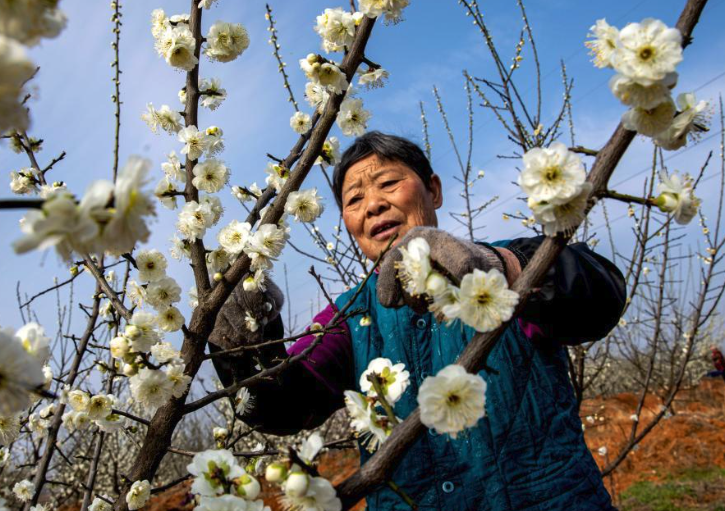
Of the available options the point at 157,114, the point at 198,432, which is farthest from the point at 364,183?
the point at 198,432

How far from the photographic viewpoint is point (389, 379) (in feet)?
3.56

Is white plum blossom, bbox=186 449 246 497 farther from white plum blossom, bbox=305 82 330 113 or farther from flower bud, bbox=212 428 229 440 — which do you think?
flower bud, bbox=212 428 229 440

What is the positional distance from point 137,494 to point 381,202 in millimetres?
1370

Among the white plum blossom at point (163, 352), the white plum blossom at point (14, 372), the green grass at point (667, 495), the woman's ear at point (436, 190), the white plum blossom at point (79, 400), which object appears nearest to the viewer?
the white plum blossom at point (14, 372)

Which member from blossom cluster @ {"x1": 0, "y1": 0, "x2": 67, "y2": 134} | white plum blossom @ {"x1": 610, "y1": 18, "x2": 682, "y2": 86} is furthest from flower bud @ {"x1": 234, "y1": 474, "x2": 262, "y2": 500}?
white plum blossom @ {"x1": 610, "y1": 18, "x2": 682, "y2": 86}

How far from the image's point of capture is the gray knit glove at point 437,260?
1074 millimetres

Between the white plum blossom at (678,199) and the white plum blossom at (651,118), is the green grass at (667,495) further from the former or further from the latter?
the white plum blossom at (651,118)

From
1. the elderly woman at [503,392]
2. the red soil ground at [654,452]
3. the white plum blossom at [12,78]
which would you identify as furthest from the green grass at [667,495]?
the white plum blossom at [12,78]

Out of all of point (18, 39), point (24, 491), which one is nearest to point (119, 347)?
point (18, 39)

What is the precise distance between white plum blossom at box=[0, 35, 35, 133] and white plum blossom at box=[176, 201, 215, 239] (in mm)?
1218

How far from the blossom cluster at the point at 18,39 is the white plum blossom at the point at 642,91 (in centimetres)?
85

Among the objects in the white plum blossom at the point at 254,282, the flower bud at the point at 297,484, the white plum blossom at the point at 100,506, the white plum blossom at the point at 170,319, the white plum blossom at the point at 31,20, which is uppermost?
the white plum blossom at the point at 254,282

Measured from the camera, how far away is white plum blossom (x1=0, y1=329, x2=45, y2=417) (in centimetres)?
69

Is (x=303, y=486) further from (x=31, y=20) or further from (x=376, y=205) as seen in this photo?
(x=376, y=205)
